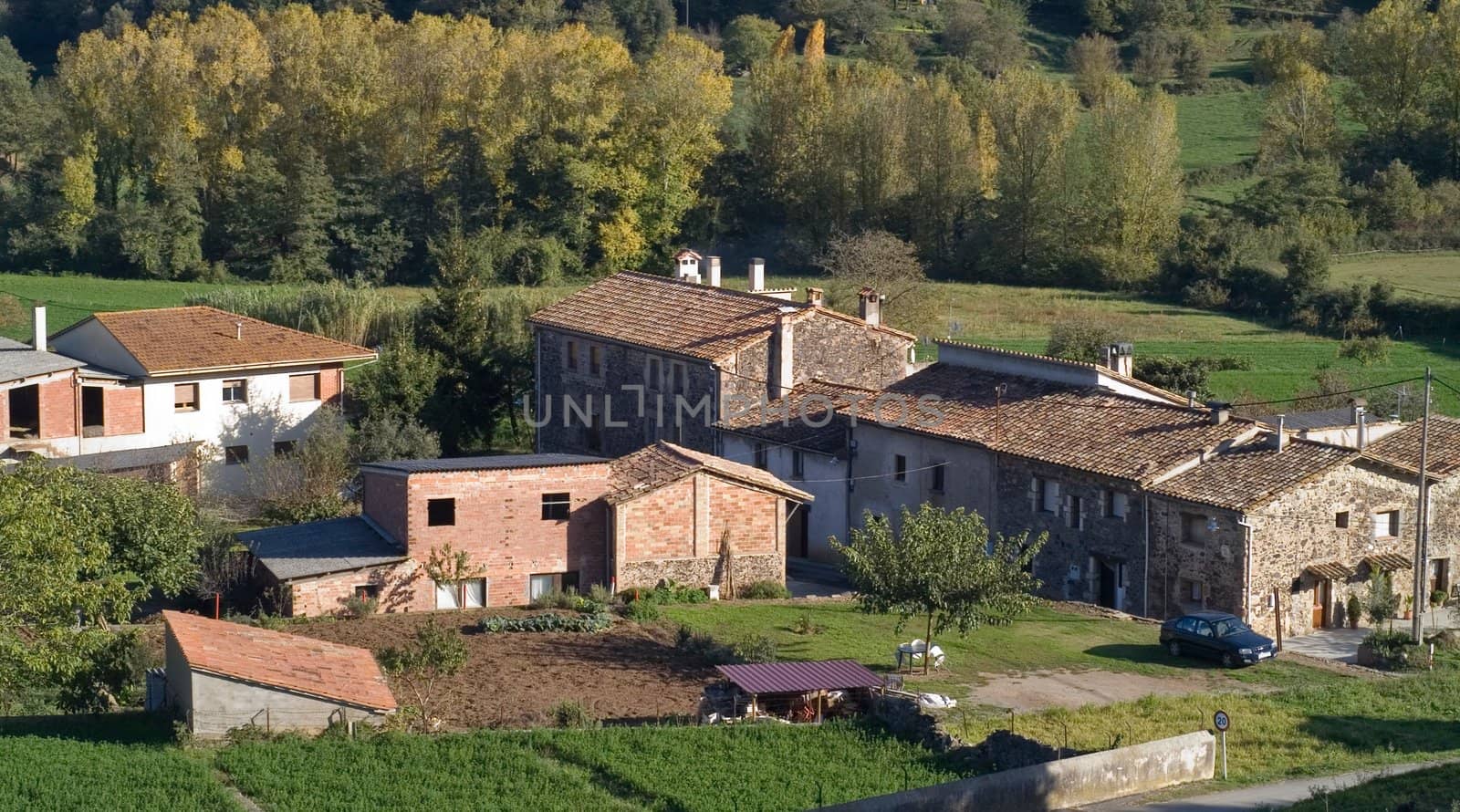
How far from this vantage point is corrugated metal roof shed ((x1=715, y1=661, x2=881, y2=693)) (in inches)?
1160

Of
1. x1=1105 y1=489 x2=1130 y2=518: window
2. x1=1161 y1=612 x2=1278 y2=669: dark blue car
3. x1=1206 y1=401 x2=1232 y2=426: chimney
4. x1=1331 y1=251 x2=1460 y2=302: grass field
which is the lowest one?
x1=1161 y1=612 x2=1278 y2=669: dark blue car

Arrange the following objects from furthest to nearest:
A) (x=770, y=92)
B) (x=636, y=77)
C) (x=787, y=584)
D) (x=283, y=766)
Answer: (x=770, y=92) → (x=636, y=77) → (x=787, y=584) → (x=283, y=766)

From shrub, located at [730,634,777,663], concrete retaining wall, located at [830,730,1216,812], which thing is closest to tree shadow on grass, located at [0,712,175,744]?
shrub, located at [730,634,777,663]

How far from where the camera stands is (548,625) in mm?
36219

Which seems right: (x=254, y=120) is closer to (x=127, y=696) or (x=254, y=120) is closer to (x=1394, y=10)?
(x=1394, y=10)

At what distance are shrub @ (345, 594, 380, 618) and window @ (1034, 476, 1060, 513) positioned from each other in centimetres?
1376

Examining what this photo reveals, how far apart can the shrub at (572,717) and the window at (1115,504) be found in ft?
45.7

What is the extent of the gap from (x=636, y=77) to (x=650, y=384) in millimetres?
38074

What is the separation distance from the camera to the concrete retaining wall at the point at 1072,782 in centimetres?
2244

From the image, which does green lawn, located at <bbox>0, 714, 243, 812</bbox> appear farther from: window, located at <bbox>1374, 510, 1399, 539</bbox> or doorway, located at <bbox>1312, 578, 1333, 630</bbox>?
window, located at <bbox>1374, 510, 1399, 539</bbox>

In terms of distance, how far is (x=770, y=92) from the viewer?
91.2m

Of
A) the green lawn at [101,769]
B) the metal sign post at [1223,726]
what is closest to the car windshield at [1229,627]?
the metal sign post at [1223,726]

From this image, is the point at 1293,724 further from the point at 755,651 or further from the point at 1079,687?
the point at 755,651

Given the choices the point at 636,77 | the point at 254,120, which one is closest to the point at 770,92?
the point at 636,77
